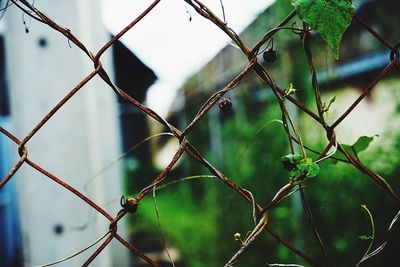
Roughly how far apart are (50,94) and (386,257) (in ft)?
5.05

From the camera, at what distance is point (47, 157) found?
78 centimetres

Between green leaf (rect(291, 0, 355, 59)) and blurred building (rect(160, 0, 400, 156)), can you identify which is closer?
green leaf (rect(291, 0, 355, 59))

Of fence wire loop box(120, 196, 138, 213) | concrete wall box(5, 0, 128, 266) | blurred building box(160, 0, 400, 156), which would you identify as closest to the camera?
fence wire loop box(120, 196, 138, 213)

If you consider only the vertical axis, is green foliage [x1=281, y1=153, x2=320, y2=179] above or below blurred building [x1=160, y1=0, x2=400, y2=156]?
below

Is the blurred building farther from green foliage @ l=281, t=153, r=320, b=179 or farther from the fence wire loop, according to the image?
the fence wire loop

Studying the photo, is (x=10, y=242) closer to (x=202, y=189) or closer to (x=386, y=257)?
(x=202, y=189)

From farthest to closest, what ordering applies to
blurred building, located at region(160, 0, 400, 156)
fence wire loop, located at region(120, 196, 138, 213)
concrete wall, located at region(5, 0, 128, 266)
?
1. blurred building, located at region(160, 0, 400, 156)
2. concrete wall, located at region(5, 0, 128, 266)
3. fence wire loop, located at region(120, 196, 138, 213)

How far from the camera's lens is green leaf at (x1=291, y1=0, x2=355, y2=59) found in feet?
1.69

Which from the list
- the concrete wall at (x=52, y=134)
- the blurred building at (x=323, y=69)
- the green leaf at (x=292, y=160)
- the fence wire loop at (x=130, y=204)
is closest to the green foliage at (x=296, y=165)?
the green leaf at (x=292, y=160)

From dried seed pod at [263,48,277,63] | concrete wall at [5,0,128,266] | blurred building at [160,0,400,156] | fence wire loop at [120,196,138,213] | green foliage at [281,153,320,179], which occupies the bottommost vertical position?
green foliage at [281,153,320,179]

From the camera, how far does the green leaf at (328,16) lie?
1.69 feet

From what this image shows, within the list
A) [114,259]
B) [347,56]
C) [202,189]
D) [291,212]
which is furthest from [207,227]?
[347,56]

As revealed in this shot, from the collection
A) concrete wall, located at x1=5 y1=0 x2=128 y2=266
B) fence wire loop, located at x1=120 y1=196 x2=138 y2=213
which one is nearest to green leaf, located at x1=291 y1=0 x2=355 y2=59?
fence wire loop, located at x1=120 y1=196 x2=138 y2=213

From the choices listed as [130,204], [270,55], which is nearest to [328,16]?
[270,55]
